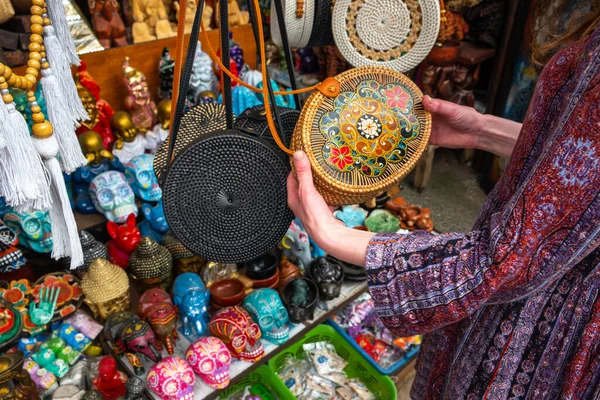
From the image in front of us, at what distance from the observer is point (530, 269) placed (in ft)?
1.62

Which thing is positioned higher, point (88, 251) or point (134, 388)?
point (88, 251)

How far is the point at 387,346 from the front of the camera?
1789mm

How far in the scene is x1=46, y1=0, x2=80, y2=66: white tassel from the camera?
83 centimetres

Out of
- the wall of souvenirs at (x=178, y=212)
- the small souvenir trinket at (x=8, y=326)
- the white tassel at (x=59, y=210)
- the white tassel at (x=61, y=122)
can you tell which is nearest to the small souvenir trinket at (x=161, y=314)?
the wall of souvenirs at (x=178, y=212)

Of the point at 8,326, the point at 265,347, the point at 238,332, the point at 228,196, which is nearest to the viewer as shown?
the point at 228,196

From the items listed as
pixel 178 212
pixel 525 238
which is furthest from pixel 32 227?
pixel 525 238

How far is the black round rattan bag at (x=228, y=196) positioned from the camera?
683 mm

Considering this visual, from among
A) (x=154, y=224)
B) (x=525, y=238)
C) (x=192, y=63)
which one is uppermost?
(x=192, y=63)

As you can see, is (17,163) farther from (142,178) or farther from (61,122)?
(142,178)

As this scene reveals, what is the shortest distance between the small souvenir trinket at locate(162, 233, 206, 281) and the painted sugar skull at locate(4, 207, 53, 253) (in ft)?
1.13

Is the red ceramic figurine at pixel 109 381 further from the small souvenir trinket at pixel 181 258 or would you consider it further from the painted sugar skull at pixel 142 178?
the painted sugar skull at pixel 142 178

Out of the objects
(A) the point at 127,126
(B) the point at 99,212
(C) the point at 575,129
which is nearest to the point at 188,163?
(C) the point at 575,129

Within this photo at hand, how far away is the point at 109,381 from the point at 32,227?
0.49 m

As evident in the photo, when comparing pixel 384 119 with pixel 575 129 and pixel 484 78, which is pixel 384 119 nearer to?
pixel 575 129
